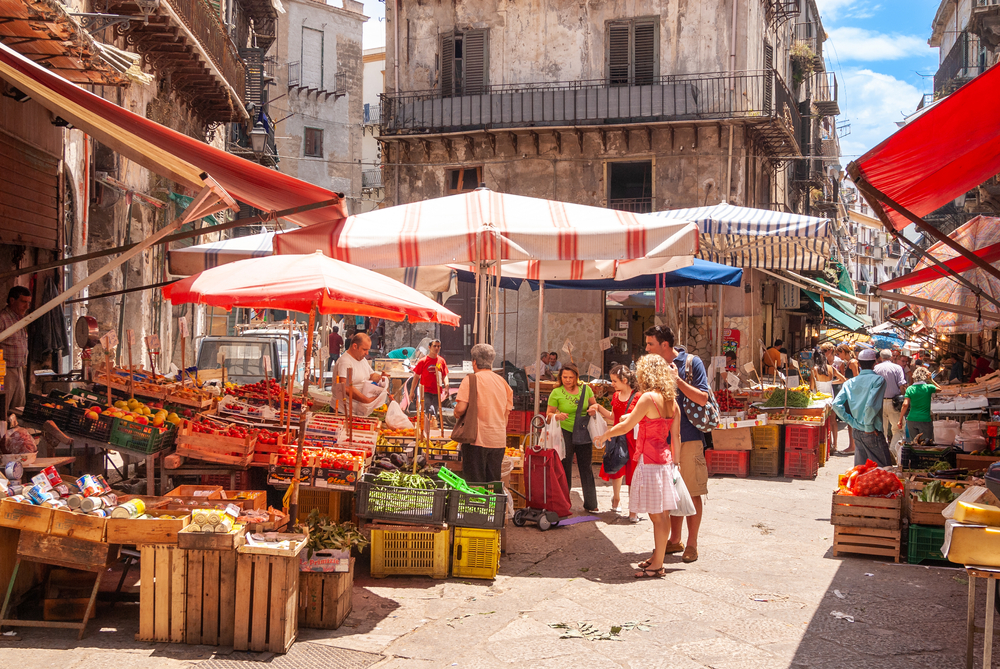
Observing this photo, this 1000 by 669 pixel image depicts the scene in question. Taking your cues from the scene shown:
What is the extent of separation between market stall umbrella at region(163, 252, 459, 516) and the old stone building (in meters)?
15.5

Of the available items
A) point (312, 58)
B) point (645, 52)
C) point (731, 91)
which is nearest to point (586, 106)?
point (645, 52)

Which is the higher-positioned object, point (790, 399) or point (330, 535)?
point (790, 399)

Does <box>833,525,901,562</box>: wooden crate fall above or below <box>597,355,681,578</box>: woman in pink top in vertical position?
below

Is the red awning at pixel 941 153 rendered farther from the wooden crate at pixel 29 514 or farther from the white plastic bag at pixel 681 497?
the wooden crate at pixel 29 514

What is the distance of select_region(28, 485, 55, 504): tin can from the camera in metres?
5.45

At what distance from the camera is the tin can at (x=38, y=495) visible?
5453 millimetres

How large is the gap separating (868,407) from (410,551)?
569 cm

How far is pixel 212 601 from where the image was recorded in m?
5.25

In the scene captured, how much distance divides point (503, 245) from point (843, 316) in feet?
78.8

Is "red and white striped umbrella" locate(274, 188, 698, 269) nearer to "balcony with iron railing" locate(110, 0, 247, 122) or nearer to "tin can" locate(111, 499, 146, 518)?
"tin can" locate(111, 499, 146, 518)

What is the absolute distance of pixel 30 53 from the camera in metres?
7.73

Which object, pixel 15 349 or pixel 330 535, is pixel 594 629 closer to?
pixel 330 535

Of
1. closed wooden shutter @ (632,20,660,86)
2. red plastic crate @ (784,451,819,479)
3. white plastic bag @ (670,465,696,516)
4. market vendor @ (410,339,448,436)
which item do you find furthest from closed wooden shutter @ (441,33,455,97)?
white plastic bag @ (670,465,696,516)

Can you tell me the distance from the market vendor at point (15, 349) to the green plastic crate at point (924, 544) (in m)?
8.09
